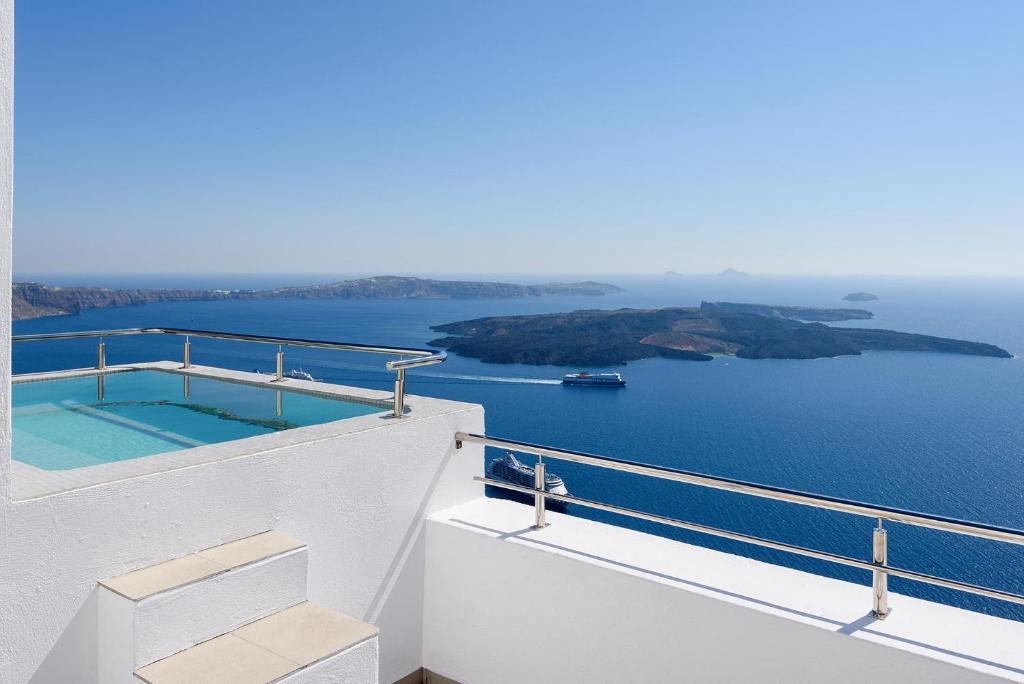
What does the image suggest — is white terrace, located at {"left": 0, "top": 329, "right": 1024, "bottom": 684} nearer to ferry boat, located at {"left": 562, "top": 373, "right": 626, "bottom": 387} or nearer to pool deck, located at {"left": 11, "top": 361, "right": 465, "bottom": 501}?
pool deck, located at {"left": 11, "top": 361, "right": 465, "bottom": 501}

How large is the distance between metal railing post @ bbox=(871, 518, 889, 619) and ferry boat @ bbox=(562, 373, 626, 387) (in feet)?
154

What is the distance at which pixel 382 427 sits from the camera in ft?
8.73

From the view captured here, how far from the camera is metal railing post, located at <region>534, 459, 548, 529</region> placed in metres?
2.57

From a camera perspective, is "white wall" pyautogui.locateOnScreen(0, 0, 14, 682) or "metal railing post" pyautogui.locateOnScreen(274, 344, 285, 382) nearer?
"white wall" pyautogui.locateOnScreen(0, 0, 14, 682)

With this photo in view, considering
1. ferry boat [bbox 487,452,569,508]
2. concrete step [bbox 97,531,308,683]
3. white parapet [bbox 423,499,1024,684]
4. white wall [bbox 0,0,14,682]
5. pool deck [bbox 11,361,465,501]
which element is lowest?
ferry boat [bbox 487,452,569,508]

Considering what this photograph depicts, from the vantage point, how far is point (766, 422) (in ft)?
144

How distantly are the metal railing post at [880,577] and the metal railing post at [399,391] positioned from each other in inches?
69.5

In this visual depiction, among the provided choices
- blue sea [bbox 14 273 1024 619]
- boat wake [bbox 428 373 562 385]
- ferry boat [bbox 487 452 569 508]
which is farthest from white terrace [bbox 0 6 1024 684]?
boat wake [bbox 428 373 562 385]

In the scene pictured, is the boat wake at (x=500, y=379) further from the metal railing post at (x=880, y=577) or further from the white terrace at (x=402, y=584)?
the metal railing post at (x=880, y=577)

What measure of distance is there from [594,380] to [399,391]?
46325mm

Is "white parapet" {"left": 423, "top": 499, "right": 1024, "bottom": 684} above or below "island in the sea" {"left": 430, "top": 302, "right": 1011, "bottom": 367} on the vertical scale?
above

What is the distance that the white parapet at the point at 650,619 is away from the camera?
6.08 feet

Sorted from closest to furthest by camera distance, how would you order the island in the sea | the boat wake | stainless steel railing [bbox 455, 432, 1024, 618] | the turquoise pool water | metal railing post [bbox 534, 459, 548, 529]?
stainless steel railing [bbox 455, 432, 1024, 618] → the turquoise pool water → metal railing post [bbox 534, 459, 548, 529] → the boat wake → the island in the sea

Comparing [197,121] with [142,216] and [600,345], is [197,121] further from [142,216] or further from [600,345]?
[600,345]
